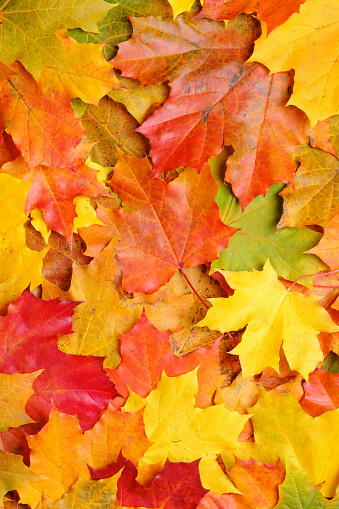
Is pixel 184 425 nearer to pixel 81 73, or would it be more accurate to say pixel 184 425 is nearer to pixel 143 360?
pixel 143 360

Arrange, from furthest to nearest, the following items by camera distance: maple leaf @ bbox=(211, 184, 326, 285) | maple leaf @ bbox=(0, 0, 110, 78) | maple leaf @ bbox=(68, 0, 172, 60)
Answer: maple leaf @ bbox=(211, 184, 326, 285), maple leaf @ bbox=(68, 0, 172, 60), maple leaf @ bbox=(0, 0, 110, 78)

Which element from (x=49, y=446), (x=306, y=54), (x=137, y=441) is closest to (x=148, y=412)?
(x=137, y=441)

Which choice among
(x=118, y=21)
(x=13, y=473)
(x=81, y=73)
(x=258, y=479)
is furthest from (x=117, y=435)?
(x=118, y=21)

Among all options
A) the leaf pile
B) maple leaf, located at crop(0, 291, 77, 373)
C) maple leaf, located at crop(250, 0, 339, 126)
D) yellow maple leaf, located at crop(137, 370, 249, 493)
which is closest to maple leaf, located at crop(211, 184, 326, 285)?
the leaf pile

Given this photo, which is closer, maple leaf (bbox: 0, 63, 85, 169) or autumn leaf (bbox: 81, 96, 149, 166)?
maple leaf (bbox: 0, 63, 85, 169)

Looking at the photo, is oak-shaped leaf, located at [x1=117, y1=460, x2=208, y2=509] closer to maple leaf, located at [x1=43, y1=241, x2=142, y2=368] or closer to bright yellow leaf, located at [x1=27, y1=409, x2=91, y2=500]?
bright yellow leaf, located at [x1=27, y1=409, x2=91, y2=500]

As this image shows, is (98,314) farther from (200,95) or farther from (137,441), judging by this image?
(200,95)

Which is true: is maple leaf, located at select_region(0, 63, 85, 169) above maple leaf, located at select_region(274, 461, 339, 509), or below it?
above
